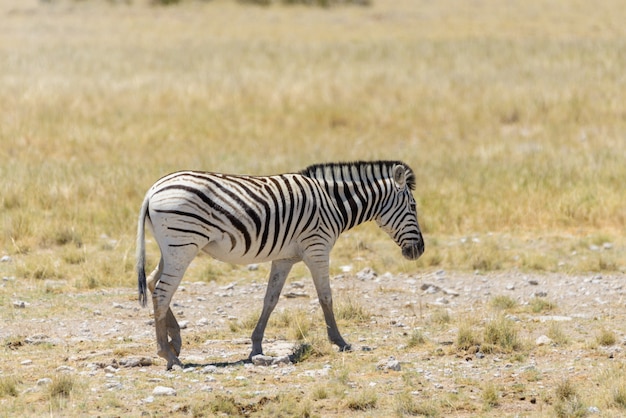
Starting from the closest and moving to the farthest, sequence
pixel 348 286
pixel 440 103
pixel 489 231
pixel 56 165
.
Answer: pixel 348 286 → pixel 489 231 → pixel 56 165 → pixel 440 103

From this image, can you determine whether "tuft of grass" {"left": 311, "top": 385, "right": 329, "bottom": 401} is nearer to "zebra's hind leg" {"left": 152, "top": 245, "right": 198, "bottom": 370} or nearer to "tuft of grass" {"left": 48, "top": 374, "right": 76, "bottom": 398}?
"zebra's hind leg" {"left": 152, "top": 245, "right": 198, "bottom": 370}

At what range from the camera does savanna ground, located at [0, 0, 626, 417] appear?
839 centimetres

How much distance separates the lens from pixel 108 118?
24.0m

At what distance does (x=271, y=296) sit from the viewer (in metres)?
9.70

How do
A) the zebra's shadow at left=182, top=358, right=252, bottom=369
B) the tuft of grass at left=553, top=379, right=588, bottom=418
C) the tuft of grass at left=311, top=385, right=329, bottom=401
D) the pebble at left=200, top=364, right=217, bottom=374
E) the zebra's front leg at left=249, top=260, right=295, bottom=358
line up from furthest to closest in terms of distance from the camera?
1. the zebra's front leg at left=249, top=260, right=295, bottom=358
2. the zebra's shadow at left=182, top=358, right=252, bottom=369
3. the pebble at left=200, top=364, right=217, bottom=374
4. the tuft of grass at left=311, top=385, right=329, bottom=401
5. the tuft of grass at left=553, top=379, right=588, bottom=418

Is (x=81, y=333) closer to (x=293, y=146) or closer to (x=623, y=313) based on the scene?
(x=623, y=313)

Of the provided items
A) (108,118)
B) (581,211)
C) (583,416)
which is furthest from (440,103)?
(583,416)

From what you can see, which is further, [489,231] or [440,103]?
[440,103]

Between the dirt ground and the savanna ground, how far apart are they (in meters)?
0.03

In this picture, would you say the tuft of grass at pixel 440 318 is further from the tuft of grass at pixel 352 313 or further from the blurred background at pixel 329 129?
the blurred background at pixel 329 129

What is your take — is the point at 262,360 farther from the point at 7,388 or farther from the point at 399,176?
the point at 399,176

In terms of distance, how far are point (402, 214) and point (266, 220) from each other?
5.67 feet

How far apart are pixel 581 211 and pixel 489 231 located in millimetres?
1632

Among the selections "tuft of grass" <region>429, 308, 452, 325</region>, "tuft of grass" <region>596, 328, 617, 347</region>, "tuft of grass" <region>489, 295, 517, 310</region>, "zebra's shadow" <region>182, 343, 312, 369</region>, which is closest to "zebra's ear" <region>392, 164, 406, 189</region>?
"tuft of grass" <region>429, 308, 452, 325</region>
